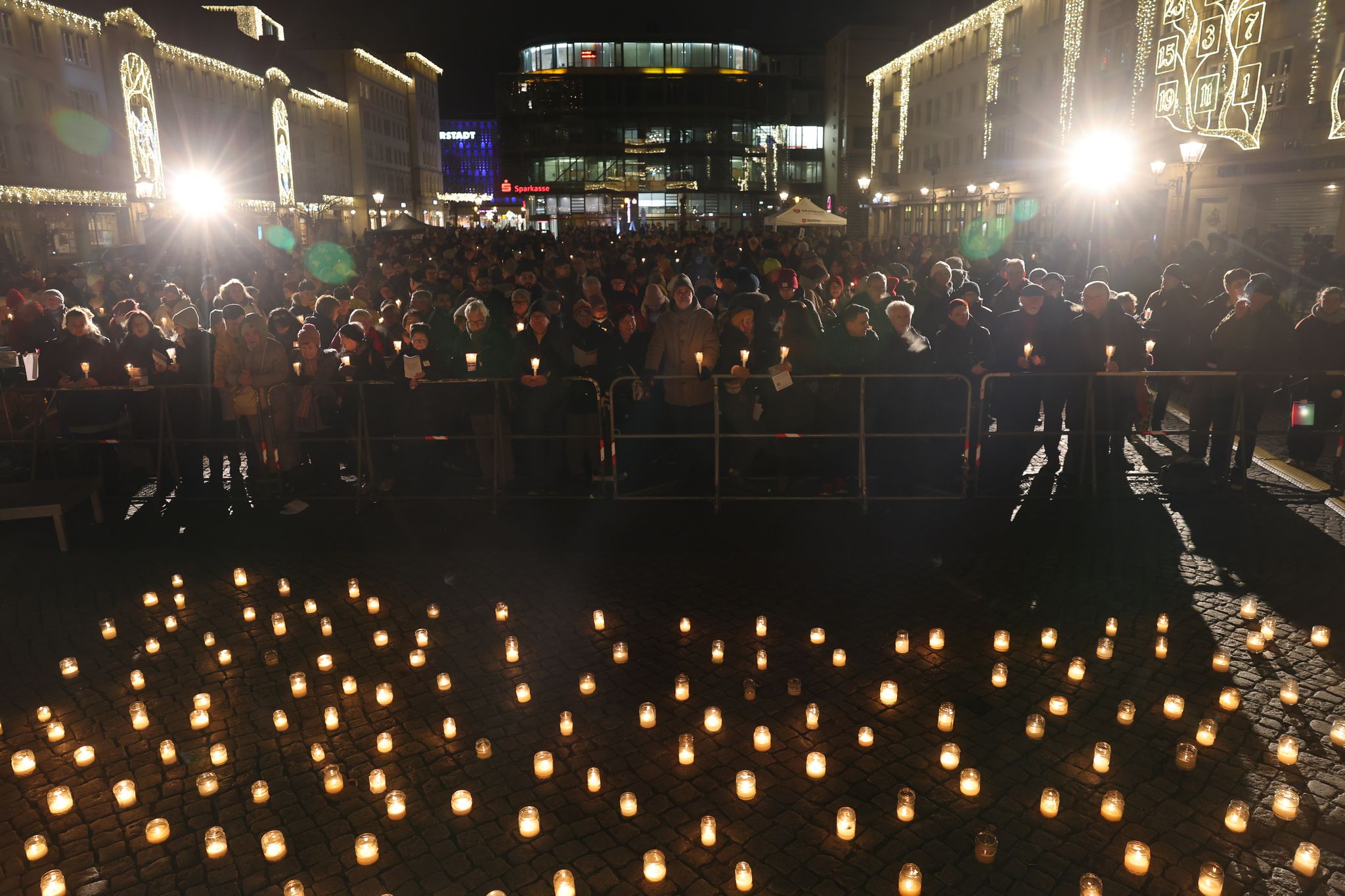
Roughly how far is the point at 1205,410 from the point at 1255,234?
14.8m

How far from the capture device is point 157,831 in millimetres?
4285

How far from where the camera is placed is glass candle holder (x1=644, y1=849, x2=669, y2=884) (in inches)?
154

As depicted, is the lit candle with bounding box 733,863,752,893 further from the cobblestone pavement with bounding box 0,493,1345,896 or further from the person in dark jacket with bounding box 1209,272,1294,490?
the person in dark jacket with bounding box 1209,272,1294,490

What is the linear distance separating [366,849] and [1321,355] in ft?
30.4

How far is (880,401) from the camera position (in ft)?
29.7

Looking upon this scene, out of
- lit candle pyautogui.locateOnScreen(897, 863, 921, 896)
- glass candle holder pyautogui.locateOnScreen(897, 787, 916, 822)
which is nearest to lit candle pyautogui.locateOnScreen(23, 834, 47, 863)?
lit candle pyautogui.locateOnScreen(897, 863, 921, 896)

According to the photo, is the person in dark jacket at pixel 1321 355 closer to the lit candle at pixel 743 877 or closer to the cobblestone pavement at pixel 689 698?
the cobblestone pavement at pixel 689 698

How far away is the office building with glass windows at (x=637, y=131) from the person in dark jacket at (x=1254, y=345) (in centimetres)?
7866

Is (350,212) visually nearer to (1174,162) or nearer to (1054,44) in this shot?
(1054,44)

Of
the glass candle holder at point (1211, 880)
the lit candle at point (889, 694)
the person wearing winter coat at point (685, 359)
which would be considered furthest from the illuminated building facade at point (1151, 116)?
the glass candle holder at point (1211, 880)

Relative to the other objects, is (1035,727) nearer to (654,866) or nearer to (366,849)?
(654,866)

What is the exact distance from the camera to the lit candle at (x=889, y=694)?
536 cm

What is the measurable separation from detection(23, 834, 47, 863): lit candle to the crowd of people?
Result: 4.82 meters

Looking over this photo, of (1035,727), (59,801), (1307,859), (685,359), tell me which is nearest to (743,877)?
(1035,727)
